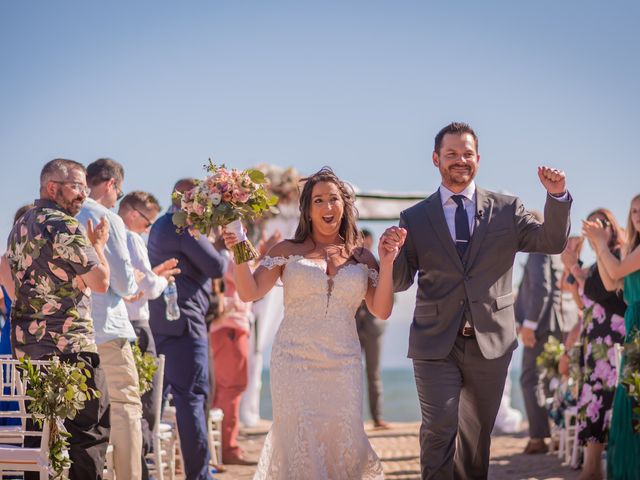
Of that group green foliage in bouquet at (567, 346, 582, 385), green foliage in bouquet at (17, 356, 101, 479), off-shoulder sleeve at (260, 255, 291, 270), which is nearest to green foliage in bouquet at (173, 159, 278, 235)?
off-shoulder sleeve at (260, 255, 291, 270)

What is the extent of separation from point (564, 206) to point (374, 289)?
1176mm

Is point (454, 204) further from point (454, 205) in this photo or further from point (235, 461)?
point (235, 461)

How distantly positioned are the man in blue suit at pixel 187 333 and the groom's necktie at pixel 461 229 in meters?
2.36

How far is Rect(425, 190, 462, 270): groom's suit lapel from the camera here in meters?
5.56

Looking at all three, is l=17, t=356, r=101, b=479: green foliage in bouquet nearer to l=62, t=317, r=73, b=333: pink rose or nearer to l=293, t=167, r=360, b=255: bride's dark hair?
l=62, t=317, r=73, b=333: pink rose

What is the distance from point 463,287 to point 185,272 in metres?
2.82

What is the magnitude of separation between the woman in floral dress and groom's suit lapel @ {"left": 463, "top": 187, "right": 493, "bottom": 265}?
2090mm

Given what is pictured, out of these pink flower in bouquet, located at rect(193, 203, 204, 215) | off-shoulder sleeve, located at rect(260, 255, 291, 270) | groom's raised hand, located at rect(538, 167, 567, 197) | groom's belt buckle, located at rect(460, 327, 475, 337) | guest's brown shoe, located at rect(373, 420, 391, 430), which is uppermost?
groom's raised hand, located at rect(538, 167, 567, 197)

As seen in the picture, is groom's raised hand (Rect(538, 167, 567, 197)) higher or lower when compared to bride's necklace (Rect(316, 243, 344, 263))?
higher

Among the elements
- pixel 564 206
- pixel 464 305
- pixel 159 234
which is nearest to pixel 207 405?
pixel 159 234

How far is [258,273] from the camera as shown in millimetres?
5684

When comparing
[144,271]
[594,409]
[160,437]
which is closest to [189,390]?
[160,437]

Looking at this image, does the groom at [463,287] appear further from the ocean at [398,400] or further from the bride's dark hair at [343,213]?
the ocean at [398,400]

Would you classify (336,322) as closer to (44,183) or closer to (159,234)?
(44,183)
